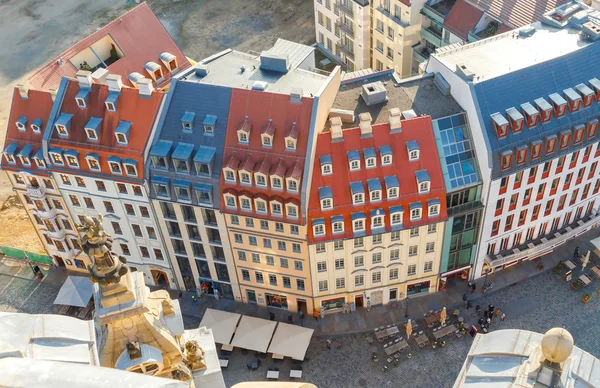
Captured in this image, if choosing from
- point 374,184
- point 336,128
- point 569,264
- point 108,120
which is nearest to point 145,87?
point 108,120

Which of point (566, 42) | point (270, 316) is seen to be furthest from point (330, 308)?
point (566, 42)

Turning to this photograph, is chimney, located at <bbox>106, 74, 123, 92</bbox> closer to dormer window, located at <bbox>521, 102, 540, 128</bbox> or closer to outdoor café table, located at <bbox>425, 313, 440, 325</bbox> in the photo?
dormer window, located at <bbox>521, 102, 540, 128</bbox>

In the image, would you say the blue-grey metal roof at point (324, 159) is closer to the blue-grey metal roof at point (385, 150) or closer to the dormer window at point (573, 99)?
the blue-grey metal roof at point (385, 150)


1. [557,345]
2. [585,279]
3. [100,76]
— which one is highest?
[557,345]

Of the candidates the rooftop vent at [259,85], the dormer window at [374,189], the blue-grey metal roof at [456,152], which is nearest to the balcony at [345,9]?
the rooftop vent at [259,85]

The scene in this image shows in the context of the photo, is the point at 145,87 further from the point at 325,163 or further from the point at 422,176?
the point at 422,176

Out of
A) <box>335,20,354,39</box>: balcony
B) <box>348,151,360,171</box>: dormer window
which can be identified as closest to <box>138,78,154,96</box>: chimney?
<box>348,151,360,171</box>: dormer window

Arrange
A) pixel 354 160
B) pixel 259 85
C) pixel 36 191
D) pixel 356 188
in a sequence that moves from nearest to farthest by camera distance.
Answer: pixel 354 160 < pixel 356 188 < pixel 259 85 < pixel 36 191
